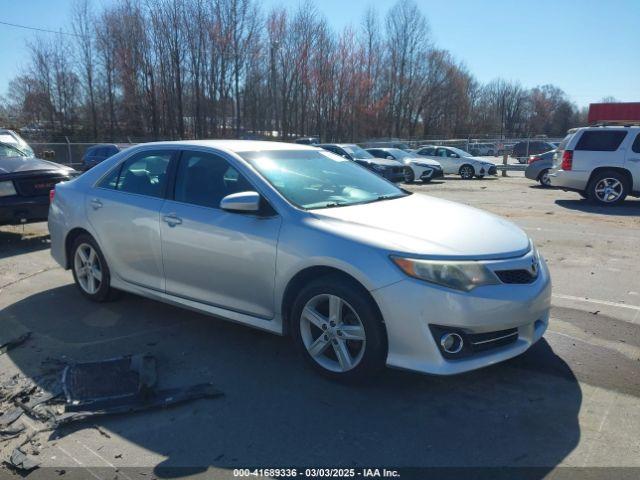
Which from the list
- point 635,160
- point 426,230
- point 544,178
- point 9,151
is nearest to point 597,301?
point 426,230

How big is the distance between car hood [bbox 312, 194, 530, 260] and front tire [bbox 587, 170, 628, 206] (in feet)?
32.4

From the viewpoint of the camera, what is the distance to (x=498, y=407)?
3.16 m

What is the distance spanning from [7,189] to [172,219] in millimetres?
4717

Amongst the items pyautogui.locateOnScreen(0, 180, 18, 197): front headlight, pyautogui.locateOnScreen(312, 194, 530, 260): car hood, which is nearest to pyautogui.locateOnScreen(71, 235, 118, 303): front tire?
pyautogui.locateOnScreen(312, 194, 530, 260): car hood

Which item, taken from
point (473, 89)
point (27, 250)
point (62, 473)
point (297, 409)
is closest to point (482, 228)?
point (297, 409)

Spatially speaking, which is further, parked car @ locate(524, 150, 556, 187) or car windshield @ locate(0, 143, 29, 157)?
parked car @ locate(524, 150, 556, 187)

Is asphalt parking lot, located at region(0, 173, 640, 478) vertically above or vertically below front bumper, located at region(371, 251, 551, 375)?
below

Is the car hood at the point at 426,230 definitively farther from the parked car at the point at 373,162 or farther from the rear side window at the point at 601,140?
the parked car at the point at 373,162

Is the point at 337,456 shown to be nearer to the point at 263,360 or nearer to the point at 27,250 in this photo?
the point at 263,360

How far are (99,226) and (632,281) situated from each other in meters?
5.83

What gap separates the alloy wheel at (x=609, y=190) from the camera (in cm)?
1223

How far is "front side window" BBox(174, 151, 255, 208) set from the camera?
13.3ft

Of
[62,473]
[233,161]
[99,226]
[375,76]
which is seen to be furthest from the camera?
[375,76]

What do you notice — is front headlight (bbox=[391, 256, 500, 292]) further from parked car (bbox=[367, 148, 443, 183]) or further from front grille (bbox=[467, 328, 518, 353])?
parked car (bbox=[367, 148, 443, 183])
